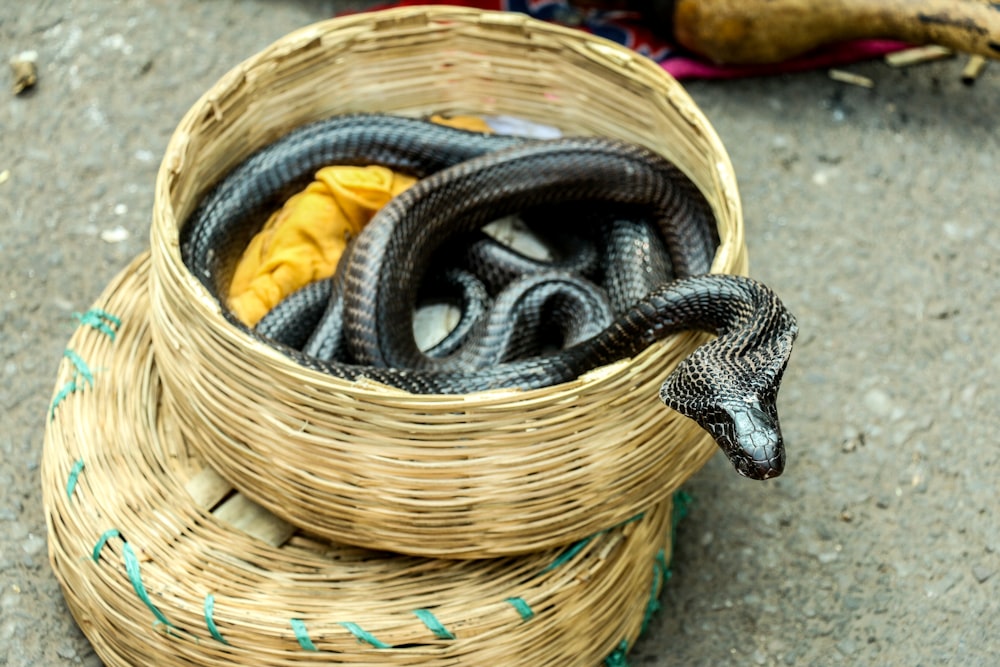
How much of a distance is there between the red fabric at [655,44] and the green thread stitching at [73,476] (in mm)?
2272

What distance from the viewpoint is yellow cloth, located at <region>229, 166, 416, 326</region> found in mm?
3039

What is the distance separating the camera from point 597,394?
2199 millimetres

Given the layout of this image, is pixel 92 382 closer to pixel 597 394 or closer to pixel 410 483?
pixel 410 483

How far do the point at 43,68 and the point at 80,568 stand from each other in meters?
2.35

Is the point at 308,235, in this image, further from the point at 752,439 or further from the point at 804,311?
the point at 804,311

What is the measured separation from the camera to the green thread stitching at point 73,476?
2568mm

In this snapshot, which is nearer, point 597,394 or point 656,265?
point 597,394

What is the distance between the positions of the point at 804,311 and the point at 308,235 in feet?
5.45

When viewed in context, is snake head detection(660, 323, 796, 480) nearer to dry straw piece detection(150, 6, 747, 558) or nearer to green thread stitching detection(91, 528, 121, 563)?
dry straw piece detection(150, 6, 747, 558)

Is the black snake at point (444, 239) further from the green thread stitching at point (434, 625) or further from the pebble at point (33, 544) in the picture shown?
the pebble at point (33, 544)

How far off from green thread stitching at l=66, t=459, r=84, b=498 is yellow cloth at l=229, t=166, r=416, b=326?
24.0 inches

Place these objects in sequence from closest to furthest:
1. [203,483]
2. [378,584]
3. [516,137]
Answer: [378,584] → [203,483] → [516,137]

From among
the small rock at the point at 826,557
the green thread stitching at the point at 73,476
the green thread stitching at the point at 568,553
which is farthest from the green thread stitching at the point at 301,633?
the small rock at the point at 826,557

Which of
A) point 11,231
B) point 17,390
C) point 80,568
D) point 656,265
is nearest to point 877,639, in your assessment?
point 656,265
